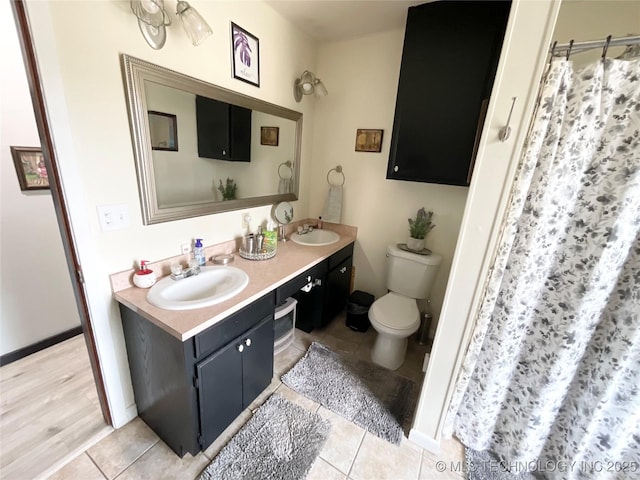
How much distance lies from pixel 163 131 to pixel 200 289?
852 mm

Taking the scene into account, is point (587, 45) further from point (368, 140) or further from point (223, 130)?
point (223, 130)

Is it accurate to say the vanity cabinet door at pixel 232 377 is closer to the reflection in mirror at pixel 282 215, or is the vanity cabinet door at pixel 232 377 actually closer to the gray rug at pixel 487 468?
the reflection in mirror at pixel 282 215

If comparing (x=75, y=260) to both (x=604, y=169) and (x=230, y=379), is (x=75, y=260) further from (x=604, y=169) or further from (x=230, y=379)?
(x=604, y=169)

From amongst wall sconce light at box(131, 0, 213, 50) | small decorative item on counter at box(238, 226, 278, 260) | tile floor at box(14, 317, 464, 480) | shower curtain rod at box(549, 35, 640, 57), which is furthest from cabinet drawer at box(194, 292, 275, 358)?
shower curtain rod at box(549, 35, 640, 57)

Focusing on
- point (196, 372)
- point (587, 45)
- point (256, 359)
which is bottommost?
point (256, 359)

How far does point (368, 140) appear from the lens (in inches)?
85.8

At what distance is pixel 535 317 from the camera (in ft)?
3.80

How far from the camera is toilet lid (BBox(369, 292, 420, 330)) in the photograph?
177 centimetres

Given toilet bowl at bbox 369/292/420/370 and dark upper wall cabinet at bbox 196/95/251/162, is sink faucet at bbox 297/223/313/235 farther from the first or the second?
toilet bowl at bbox 369/292/420/370

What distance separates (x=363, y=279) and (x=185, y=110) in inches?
76.9

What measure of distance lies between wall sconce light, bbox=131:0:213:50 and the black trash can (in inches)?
81.2

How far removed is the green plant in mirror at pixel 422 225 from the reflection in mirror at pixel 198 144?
1.14 metres

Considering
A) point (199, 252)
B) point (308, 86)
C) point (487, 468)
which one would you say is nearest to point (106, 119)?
point (199, 252)

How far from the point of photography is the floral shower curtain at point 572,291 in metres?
0.93
